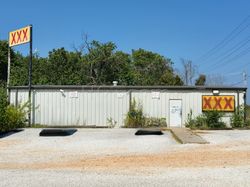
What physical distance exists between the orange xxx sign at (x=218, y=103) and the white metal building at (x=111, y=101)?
64mm

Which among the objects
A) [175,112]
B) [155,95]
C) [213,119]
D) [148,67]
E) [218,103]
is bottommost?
[213,119]

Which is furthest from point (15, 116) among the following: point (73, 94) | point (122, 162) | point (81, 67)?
point (81, 67)

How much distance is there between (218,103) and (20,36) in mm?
14428

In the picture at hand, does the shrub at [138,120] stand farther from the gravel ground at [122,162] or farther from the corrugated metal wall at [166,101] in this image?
the gravel ground at [122,162]

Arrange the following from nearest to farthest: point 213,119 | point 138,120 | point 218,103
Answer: point 213,119 → point 138,120 → point 218,103

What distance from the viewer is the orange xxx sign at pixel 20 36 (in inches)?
1187

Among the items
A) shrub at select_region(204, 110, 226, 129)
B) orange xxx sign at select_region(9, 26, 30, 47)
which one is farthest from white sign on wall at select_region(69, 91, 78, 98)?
shrub at select_region(204, 110, 226, 129)

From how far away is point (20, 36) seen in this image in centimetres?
3094

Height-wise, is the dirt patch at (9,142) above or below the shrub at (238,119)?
below

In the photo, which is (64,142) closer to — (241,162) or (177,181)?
(241,162)

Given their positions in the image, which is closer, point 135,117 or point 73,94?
point 135,117

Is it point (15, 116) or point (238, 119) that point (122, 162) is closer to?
point (15, 116)

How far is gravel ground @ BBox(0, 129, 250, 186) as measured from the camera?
963cm

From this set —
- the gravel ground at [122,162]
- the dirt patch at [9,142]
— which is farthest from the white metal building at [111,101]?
the dirt patch at [9,142]
